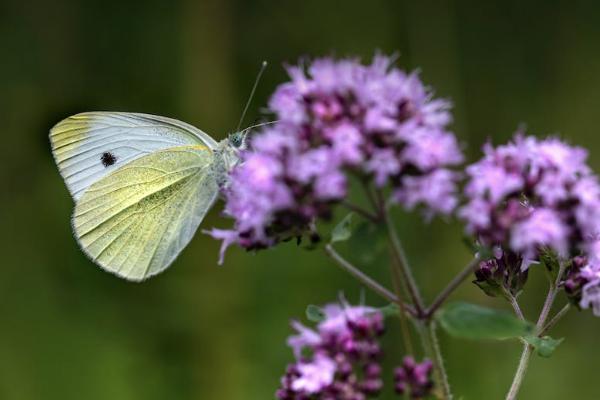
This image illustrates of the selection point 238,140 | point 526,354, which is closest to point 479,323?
point 526,354

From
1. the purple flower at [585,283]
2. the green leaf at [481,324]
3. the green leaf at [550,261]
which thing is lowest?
the green leaf at [481,324]

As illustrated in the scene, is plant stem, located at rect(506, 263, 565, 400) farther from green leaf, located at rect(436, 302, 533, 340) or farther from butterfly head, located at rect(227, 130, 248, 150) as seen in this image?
butterfly head, located at rect(227, 130, 248, 150)

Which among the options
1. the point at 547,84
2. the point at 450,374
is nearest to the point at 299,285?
the point at 450,374

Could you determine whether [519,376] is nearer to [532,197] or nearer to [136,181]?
[532,197]

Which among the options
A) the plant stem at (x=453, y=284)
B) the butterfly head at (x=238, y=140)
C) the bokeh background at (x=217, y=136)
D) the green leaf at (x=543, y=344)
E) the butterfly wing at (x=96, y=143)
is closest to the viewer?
the plant stem at (x=453, y=284)

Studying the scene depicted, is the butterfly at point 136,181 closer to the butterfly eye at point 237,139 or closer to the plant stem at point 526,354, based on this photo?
the butterfly eye at point 237,139

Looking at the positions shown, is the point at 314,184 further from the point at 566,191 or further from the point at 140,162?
the point at 140,162

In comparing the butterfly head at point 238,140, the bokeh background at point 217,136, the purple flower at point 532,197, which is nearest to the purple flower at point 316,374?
the purple flower at point 532,197
